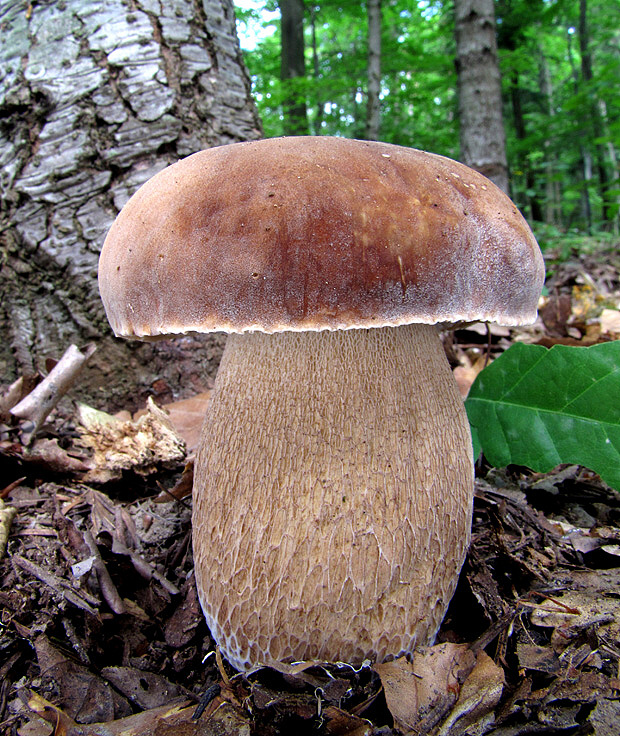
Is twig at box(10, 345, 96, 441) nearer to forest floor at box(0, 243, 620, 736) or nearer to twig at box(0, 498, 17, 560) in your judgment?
forest floor at box(0, 243, 620, 736)

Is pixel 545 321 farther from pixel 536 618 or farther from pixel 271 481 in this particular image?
→ pixel 271 481

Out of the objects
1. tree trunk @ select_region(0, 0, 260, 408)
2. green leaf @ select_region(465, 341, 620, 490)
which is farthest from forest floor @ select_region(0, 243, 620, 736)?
tree trunk @ select_region(0, 0, 260, 408)

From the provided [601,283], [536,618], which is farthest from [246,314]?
[601,283]

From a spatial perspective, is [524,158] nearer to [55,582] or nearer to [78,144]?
[78,144]

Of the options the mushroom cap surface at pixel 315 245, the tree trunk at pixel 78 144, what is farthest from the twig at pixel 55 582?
the tree trunk at pixel 78 144

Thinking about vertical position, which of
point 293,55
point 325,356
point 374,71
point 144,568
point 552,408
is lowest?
point 144,568

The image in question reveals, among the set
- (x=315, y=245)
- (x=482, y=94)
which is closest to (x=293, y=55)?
(x=482, y=94)
